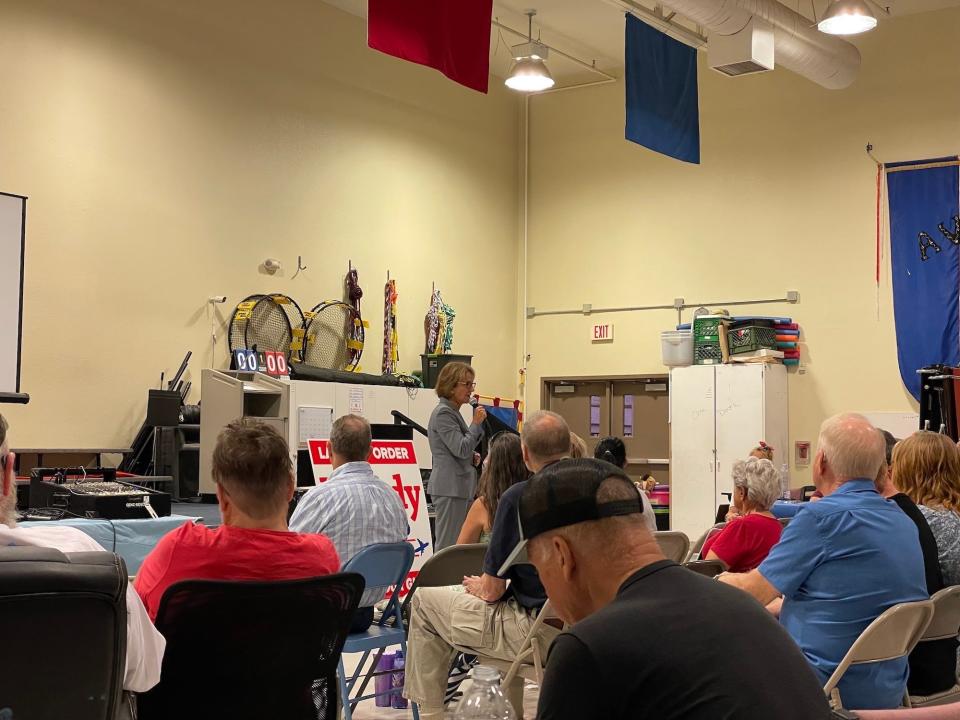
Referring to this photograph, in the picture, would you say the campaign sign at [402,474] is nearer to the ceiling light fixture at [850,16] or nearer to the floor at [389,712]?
the floor at [389,712]

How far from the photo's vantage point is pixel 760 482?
4316mm

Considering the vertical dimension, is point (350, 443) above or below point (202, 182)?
below

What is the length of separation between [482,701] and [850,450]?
49.5 inches

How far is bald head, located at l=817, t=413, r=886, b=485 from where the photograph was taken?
301 cm

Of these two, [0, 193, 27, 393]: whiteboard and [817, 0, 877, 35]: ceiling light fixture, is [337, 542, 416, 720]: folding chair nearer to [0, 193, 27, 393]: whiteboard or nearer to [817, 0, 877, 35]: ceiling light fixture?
[0, 193, 27, 393]: whiteboard

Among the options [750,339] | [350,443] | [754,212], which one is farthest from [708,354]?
[350,443]

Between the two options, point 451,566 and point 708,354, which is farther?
point 708,354

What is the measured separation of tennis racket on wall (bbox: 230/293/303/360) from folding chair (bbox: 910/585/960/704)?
23.3ft

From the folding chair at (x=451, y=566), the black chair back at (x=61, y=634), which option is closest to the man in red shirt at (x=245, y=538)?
the black chair back at (x=61, y=634)

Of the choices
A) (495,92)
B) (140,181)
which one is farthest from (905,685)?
(495,92)

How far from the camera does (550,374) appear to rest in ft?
41.6

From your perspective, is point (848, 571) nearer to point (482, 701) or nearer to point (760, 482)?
point (482, 701)

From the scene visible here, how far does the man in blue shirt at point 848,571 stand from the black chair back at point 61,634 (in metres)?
1.84

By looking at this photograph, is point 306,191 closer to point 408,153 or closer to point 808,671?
point 408,153
